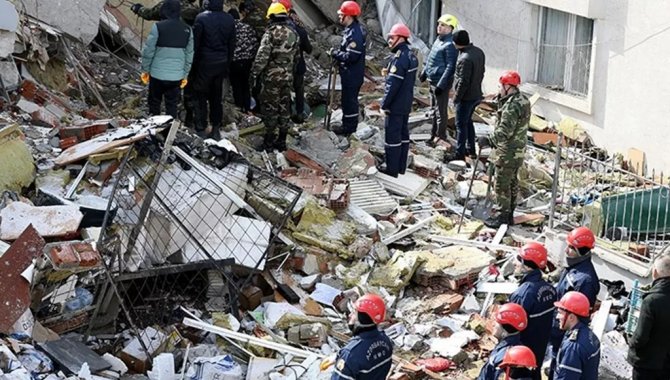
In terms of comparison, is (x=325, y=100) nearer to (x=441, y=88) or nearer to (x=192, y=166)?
(x=441, y=88)

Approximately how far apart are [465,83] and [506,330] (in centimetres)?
635

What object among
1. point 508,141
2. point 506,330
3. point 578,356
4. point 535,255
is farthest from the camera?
point 508,141

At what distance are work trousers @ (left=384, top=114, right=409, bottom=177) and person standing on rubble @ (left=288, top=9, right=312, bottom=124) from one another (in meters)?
1.43

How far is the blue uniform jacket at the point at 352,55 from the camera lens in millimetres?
14070

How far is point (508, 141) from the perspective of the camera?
40.6 ft

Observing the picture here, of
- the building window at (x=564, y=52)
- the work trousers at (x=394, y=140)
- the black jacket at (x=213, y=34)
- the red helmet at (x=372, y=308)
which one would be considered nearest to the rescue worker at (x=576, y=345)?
the red helmet at (x=372, y=308)

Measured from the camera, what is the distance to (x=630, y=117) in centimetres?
1428

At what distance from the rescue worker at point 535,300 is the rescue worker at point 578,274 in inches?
7.4

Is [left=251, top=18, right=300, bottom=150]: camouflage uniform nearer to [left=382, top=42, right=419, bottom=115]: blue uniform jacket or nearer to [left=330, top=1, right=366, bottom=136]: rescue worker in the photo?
[left=330, top=1, right=366, bottom=136]: rescue worker

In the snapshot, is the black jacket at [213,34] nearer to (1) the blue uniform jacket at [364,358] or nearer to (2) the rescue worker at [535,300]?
(2) the rescue worker at [535,300]

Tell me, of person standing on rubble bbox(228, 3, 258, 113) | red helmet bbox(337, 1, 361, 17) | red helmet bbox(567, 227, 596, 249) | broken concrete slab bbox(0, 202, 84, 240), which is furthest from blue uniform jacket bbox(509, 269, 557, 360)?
person standing on rubble bbox(228, 3, 258, 113)

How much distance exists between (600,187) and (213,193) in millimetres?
4402

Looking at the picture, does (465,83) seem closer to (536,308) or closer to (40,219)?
(536,308)

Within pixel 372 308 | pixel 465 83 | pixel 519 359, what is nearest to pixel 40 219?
pixel 372 308
